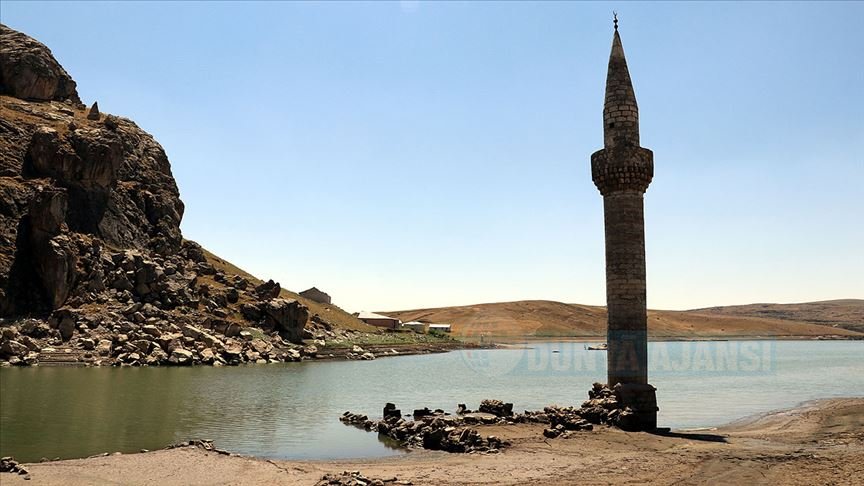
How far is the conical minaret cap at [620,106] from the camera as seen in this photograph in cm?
2395

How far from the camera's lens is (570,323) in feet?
557

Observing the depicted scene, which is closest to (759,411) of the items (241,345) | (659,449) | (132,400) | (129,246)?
(659,449)

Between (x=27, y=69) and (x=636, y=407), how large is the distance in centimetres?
9190

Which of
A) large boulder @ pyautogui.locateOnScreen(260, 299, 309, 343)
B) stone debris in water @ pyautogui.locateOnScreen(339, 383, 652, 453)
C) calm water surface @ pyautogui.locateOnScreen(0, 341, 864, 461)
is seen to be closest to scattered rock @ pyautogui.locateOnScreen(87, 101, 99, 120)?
large boulder @ pyautogui.locateOnScreen(260, 299, 309, 343)

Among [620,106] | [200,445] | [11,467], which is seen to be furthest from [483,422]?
[11,467]

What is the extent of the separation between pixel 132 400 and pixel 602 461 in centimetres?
2202

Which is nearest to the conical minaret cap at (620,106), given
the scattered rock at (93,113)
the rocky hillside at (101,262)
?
the rocky hillside at (101,262)

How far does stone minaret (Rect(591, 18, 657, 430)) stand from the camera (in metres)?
22.6

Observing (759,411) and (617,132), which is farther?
(759,411)

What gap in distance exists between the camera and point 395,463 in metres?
16.8

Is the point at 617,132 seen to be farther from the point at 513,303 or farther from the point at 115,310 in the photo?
the point at 513,303

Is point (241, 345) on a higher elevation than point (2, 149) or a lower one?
lower

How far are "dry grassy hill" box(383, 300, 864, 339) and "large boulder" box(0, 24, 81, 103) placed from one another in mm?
93602

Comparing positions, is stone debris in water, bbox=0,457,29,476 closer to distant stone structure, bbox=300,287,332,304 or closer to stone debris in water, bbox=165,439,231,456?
stone debris in water, bbox=165,439,231,456
